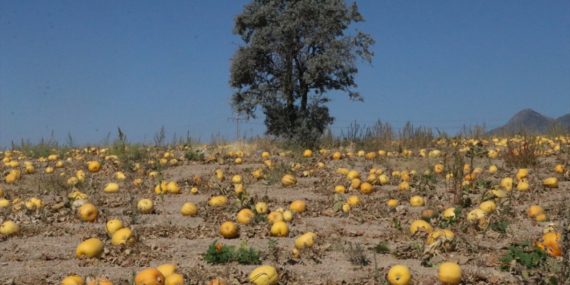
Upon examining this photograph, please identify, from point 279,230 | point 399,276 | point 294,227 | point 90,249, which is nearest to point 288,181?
point 294,227

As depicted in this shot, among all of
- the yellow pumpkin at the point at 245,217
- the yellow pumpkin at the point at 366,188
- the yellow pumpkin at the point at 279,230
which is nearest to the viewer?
the yellow pumpkin at the point at 279,230

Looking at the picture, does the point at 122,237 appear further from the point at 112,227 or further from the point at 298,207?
the point at 298,207

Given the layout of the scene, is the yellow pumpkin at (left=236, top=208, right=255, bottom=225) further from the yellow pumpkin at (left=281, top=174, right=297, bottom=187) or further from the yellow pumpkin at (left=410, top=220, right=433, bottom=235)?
the yellow pumpkin at (left=281, top=174, right=297, bottom=187)

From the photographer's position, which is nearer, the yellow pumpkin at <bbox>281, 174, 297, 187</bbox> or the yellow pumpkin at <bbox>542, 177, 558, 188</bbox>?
the yellow pumpkin at <bbox>542, 177, 558, 188</bbox>

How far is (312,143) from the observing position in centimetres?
2173

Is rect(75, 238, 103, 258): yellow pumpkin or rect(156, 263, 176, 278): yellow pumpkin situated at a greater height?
rect(75, 238, 103, 258): yellow pumpkin

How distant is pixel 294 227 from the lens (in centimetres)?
802

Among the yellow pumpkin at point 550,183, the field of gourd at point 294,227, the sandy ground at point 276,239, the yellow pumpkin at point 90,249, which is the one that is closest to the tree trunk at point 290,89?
the field of gourd at point 294,227

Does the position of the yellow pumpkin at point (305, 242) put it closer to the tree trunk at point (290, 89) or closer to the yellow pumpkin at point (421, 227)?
the yellow pumpkin at point (421, 227)

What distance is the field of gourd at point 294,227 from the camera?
557cm

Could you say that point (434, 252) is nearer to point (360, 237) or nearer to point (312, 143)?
point (360, 237)

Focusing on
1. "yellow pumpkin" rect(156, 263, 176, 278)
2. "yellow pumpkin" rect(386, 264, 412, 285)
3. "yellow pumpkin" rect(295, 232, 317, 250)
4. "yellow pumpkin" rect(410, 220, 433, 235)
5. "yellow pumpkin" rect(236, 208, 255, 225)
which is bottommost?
"yellow pumpkin" rect(386, 264, 412, 285)

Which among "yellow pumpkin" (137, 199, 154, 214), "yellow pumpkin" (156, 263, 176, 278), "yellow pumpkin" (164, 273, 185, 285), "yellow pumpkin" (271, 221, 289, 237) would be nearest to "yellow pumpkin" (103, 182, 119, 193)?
"yellow pumpkin" (137, 199, 154, 214)

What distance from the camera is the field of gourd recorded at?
557cm
